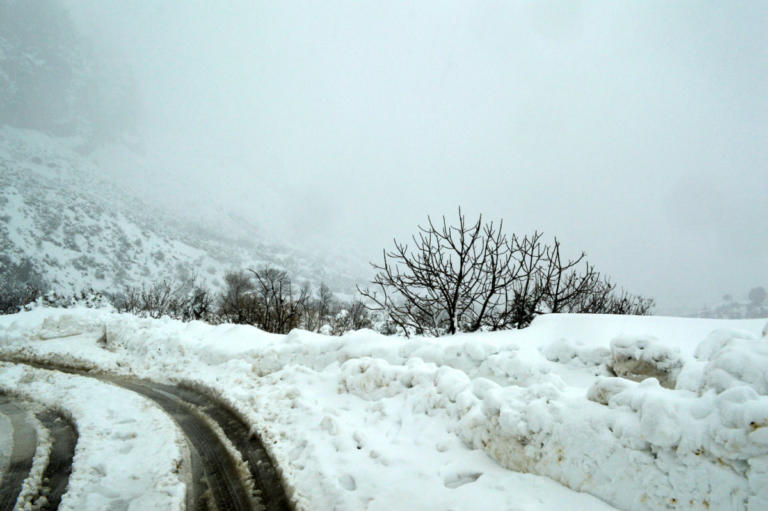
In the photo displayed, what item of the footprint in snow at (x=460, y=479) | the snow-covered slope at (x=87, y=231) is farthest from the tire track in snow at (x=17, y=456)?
the snow-covered slope at (x=87, y=231)

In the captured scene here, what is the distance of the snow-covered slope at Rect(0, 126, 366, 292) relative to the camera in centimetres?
4312

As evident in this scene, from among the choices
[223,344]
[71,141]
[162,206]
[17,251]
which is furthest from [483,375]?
[71,141]

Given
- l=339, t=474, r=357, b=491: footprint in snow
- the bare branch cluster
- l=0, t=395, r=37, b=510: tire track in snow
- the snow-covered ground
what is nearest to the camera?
the snow-covered ground

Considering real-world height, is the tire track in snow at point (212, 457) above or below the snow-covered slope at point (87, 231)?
below

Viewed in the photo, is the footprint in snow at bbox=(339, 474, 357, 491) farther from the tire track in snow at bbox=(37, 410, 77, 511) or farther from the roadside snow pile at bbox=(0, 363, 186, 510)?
the tire track in snow at bbox=(37, 410, 77, 511)

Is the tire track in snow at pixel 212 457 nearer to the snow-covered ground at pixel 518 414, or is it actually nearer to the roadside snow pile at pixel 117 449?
the roadside snow pile at pixel 117 449

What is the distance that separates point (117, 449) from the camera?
3.49 meters

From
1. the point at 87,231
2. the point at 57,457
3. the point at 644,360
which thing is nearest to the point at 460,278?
the point at 644,360

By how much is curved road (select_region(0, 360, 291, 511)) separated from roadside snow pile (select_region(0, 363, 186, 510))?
0.42 ft

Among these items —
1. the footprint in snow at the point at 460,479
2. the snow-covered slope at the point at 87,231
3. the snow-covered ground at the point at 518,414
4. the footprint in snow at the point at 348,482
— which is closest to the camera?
the snow-covered ground at the point at 518,414

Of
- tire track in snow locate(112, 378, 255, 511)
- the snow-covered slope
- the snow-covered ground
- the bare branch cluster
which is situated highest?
the snow-covered slope

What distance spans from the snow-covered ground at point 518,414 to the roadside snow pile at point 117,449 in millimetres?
142

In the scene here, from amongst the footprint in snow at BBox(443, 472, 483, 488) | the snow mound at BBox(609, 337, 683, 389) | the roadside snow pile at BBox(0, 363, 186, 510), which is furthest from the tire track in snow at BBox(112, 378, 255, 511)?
the snow mound at BBox(609, 337, 683, 389)

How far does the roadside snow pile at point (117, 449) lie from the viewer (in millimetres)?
2717
